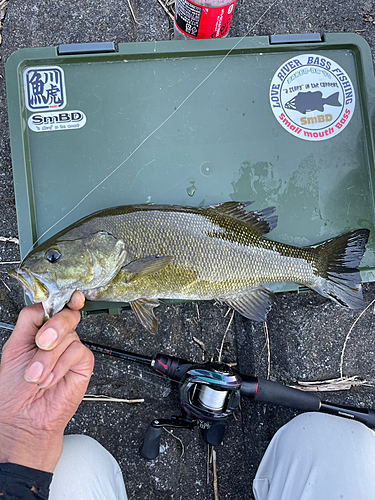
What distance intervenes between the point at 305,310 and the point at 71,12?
2530mm

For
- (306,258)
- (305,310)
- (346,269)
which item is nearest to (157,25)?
(306,258)

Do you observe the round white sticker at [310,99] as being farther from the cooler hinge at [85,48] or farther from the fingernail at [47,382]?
the fingernail at [47,382]

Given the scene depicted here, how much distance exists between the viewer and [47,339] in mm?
1466

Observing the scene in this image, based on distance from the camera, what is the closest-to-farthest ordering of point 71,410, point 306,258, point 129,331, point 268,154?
point 71,410
point 306,258
point 268,154
point 129,331

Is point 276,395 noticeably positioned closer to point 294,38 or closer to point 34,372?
point 34,372

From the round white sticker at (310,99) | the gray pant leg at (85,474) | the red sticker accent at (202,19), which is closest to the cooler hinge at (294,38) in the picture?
the round white sticker at (310,99)

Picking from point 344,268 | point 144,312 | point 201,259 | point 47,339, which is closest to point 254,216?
point 201,259

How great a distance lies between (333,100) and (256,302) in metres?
1.29

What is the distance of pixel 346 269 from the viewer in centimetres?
201

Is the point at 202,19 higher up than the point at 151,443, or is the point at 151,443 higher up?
the point at 202,19

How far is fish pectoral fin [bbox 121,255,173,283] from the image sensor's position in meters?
1.79

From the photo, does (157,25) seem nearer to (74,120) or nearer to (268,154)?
(74,120)

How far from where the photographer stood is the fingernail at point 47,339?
145cm

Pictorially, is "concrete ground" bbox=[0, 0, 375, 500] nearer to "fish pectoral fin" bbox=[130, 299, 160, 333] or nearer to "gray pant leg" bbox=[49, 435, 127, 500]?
"gray pant leg" bbox=[49, 435, 127, 500]
